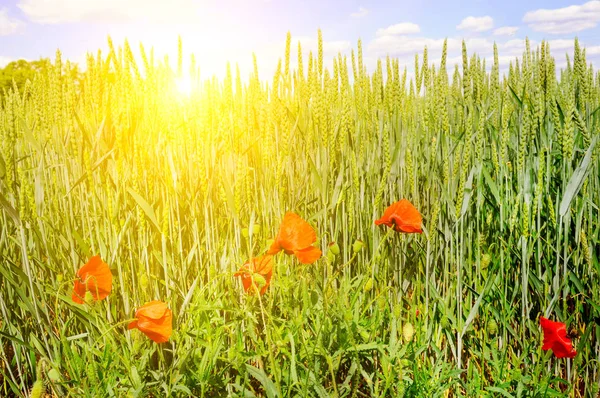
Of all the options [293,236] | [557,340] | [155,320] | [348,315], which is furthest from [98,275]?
[557,340]

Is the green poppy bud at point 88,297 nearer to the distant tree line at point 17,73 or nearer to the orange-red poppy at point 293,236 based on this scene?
the orange-red poppy at point 293,236

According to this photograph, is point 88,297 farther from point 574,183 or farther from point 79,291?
point 574,183

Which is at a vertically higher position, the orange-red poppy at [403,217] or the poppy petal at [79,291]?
the orange-red poppy at [403,217]

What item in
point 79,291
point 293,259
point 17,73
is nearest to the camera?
point 79,291

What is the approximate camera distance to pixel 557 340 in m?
1.05

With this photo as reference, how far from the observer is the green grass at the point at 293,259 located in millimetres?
1016

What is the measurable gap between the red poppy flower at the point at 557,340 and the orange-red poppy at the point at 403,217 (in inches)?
12.8

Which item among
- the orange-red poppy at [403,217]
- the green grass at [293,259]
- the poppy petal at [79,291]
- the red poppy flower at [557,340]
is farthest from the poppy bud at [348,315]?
the poppy petal at [79,291]

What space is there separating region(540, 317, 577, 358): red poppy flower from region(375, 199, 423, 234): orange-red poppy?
12.8 inches

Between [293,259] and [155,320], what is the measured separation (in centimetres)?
54

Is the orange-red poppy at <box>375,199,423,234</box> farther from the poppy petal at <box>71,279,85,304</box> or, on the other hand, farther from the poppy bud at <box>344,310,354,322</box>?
the poppy petal at <box>71,279,85,304</box>

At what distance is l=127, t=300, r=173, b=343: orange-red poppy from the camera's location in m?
0.96

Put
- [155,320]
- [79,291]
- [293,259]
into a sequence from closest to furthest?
1. [155,320]
2. [79,291]
3. [293,259]

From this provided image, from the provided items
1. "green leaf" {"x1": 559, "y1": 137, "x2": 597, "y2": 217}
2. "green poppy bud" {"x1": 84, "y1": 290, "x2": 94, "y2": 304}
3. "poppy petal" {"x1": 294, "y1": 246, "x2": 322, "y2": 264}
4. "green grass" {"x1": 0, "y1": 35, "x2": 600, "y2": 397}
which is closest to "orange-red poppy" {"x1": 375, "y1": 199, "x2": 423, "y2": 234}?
"green grass" {"x1": 0, "y1": 35, "x2": 600, "y2": 397}
